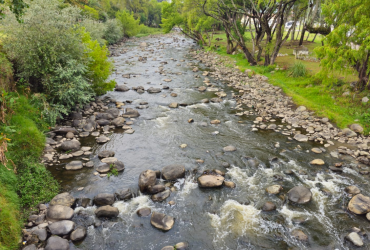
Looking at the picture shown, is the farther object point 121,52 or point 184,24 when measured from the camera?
point 184,24

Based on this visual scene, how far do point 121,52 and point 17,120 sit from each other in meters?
36.5

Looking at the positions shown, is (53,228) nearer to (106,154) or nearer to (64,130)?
(106,154)

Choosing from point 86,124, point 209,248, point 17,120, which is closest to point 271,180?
point 209,248

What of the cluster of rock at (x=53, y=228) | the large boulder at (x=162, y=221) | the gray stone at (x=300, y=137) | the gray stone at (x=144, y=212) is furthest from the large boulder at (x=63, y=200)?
the gray stone at (x=300, y=137)

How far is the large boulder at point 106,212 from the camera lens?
9688 millimetres

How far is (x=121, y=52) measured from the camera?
4653 cm

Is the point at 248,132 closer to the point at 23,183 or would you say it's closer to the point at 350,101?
the point at 350,101

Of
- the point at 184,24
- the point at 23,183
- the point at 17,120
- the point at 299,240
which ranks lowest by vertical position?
the point at 299,240

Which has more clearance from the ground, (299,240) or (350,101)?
(350,101)

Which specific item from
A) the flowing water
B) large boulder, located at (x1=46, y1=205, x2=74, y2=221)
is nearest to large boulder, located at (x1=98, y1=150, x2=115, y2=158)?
the flowing water

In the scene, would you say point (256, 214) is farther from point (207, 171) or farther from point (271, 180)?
point (207, 171)

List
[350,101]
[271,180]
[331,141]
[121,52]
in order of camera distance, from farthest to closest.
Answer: [121,52]
[350,101]
[331,141]
[271,180]

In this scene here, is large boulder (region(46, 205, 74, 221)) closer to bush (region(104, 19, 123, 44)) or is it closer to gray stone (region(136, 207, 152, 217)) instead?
gray stone (region(136, 207, 152, 217))

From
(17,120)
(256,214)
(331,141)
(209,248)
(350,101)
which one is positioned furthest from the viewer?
(350,101)
